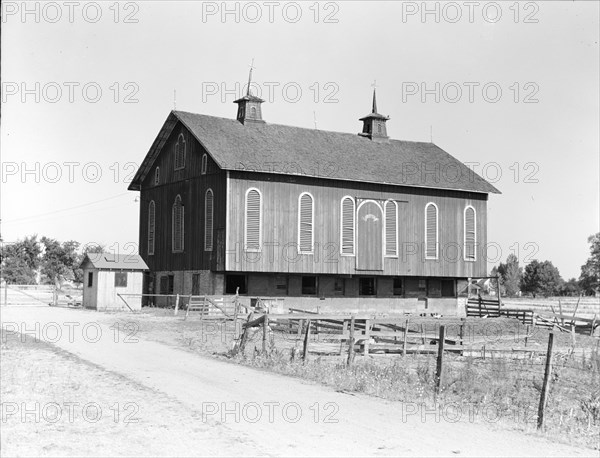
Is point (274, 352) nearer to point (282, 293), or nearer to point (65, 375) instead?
point (65, 375)

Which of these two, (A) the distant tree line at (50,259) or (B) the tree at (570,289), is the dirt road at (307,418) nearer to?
(A) the distant tree line at (50,259)

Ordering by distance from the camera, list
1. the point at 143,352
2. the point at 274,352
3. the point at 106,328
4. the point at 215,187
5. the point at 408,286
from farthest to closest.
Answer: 1. the point at 408,286
2. the point at 215,187
3. the point at 106,328
4. the point at 143,352
5. the point at 274,352

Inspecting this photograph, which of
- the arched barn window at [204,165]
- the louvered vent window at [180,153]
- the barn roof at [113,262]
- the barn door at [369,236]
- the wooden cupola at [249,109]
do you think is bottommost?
the barn roof at [113,262]

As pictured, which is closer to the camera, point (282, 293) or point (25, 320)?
point (25, 320)

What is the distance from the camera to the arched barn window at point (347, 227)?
45.2 m

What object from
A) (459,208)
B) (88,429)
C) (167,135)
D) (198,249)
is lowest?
(88,429)

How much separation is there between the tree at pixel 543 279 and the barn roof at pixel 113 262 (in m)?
89.4

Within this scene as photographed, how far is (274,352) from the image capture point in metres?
20.8

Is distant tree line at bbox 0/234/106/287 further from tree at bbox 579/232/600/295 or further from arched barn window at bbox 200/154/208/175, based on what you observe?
tree at bbox 579/232/600/295

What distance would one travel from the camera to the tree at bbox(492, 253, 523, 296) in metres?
139

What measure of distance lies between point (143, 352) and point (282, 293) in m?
22.2

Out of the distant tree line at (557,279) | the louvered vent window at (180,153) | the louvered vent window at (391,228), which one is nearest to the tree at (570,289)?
the distant tree line at (557,279)

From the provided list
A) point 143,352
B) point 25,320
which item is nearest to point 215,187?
point 25,320

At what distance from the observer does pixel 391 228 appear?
4703 cm
